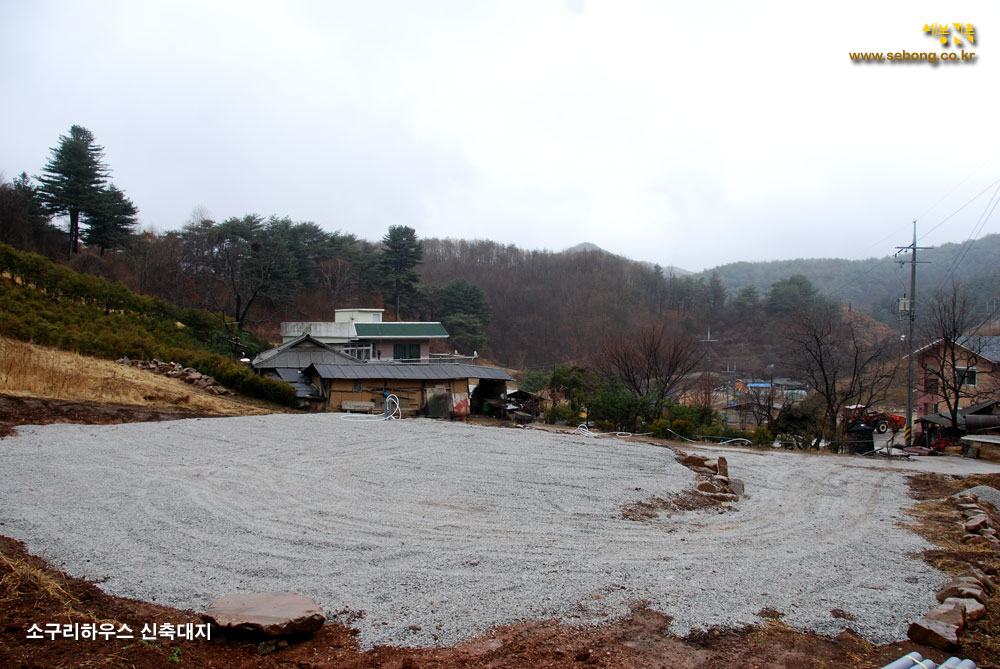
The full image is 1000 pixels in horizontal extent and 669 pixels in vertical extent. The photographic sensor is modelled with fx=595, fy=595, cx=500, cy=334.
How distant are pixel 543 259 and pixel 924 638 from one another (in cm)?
7469

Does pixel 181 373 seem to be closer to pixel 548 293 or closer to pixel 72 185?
pixel 72 185

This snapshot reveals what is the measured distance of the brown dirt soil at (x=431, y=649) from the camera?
3.50 meters

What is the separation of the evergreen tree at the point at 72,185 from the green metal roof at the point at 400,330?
1718cm

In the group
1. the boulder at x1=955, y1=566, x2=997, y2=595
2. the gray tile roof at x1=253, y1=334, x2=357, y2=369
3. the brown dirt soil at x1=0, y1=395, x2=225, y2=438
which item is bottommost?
the boulder at x1=955, y1=566, x2=997, y2=595

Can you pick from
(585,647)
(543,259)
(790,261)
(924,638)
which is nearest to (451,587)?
(585,647)

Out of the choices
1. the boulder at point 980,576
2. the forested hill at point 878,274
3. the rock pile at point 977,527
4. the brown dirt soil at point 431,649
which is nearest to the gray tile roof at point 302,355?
the rock pile at point 977,527

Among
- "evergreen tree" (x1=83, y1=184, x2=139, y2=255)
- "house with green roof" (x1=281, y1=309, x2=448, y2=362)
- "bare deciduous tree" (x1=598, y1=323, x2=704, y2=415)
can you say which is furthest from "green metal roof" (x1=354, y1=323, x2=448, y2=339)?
"evergreen tree" (x1=83, y1=184, x2=139, y2=255)

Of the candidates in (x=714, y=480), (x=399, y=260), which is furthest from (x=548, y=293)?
(x=714, y=480)

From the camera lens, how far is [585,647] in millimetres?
3967

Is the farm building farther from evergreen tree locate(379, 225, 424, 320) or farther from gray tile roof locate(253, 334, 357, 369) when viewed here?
evergreen tree locate(379, 225, 424, 320)

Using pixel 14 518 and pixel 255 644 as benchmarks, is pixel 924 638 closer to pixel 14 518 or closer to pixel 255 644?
pixel 255 644

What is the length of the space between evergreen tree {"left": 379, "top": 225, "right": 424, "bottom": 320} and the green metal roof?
11993 mm

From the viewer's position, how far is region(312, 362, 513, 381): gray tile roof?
22.6 m

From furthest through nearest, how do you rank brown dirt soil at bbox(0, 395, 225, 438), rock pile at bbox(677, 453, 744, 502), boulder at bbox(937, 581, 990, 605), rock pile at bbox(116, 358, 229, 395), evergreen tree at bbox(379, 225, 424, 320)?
1. evergreen tree at bbox(379, 225, 424, 320)
2. rock pile at bbox(116, 358, 229, 395)
3. brown dirt soil at bbox(0, 395, 225, 438)
4. rock pile at bbox(677, 453, 744, 502)
5. boulder at bbox(937, 581, 990, 605)
